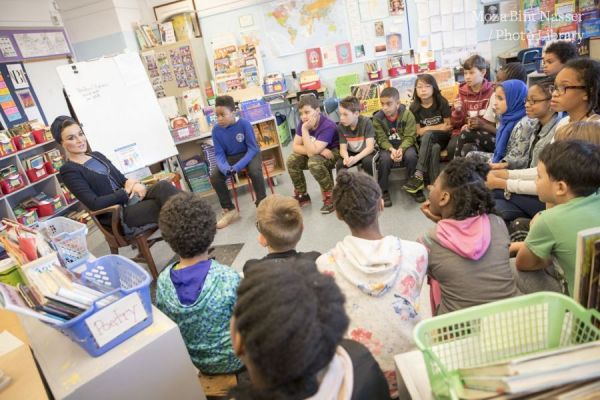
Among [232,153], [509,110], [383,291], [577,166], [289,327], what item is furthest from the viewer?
[232,153]

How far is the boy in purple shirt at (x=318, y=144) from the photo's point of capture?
134 inches

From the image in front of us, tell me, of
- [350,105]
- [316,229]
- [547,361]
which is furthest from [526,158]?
[547,361]

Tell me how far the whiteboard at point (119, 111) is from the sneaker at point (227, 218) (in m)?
0.92

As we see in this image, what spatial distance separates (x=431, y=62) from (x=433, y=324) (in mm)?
5476

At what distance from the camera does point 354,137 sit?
3.35 metres

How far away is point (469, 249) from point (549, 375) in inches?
25.0

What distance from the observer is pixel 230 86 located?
6168mm

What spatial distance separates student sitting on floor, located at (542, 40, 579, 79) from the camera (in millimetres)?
2807

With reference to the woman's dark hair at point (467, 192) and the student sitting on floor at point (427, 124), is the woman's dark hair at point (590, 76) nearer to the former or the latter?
the woman's dark hair at point (467, 192)

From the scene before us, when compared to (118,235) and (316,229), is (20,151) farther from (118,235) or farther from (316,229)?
(316,229)

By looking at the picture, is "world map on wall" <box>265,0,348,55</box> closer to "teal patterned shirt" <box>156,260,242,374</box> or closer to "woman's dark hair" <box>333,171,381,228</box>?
"woman's dark hair" <box>333,171,381,228</box>

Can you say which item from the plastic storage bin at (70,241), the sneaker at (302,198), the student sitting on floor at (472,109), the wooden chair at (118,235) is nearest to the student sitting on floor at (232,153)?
the sneaker at (302,198)

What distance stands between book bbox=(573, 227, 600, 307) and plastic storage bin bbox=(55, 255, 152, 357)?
1205 mm

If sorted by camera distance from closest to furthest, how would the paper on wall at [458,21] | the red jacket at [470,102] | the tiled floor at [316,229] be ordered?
the tiled floor at [316,229] < the red jacket at [470,102] < the paper on wall at [458,21]
